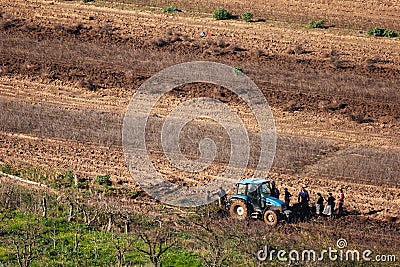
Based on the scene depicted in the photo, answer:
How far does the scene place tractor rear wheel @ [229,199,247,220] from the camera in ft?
85.6

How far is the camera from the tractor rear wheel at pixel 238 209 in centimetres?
2609

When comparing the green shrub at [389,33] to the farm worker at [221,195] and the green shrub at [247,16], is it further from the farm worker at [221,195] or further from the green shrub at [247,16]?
the farm worker at [221,195]

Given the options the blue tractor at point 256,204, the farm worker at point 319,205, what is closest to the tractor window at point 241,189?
the blue tractor at point 256,204

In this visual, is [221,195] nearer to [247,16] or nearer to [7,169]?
[7,169]

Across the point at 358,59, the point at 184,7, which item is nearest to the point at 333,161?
the point at 358,59

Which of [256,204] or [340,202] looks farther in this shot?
[340,202]

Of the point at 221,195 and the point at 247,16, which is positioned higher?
the point at 247,16

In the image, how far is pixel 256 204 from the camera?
26.2 metres

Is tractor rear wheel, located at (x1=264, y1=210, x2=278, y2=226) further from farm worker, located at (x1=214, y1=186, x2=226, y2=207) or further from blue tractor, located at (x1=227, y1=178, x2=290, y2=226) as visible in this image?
farm worker, located at (x1=214, y1=186, x2=226, y2=207)

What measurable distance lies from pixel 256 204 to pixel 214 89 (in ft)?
42.4

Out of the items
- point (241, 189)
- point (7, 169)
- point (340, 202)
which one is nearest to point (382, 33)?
point (340, 202)

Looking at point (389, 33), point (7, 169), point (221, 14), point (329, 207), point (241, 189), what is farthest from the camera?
point (221, 14)

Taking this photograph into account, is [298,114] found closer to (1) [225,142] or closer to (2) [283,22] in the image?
(1) [225,142]

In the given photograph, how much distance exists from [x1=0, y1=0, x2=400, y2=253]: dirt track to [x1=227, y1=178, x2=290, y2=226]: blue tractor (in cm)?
346
